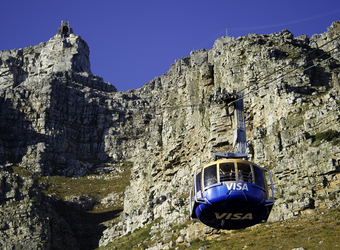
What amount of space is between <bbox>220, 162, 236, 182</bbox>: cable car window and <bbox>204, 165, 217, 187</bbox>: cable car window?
2.10 ft

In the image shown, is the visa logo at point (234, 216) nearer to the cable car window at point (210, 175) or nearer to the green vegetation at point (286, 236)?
the cable car window at point (210, 175)

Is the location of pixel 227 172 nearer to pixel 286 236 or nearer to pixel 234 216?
pixel 234 216

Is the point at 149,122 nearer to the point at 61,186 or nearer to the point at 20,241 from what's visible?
the point at 61,186

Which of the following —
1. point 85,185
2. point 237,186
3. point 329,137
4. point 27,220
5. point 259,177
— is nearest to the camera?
point 237,186

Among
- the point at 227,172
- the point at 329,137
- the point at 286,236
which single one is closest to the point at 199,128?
the point at 329,137

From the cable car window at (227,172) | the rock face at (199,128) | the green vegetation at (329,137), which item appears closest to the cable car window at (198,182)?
the cable car window at (227,172)

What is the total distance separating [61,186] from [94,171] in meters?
20.0

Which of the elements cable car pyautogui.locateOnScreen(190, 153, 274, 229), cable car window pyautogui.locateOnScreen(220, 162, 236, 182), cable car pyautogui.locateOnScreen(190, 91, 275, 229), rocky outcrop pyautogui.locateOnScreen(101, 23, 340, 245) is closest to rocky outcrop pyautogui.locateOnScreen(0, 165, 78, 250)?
rocky outcrop pyautogui.locateOnScreen(101, 23, 340, 245)

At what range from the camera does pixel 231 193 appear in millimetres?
40906

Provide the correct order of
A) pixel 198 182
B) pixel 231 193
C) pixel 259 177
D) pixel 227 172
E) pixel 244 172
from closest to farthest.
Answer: pixel 231 193, pixel 244 172, pixel 227 172, pixel 259 177, pixel 198 182

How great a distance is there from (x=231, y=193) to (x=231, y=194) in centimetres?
8

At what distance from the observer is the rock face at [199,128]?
222ft

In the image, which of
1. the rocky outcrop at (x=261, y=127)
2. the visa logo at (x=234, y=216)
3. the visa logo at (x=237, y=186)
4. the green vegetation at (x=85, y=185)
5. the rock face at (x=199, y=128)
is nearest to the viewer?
the visa logo at (x=237, y=186)

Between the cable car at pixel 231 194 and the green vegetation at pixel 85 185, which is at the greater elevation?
the green vegetation at pixel 85 185
